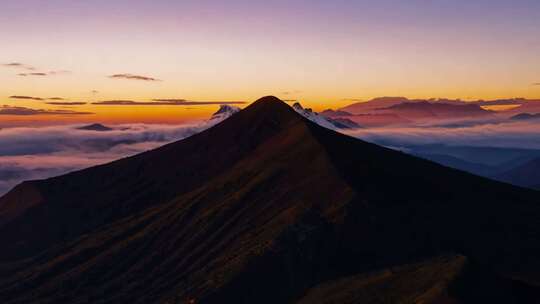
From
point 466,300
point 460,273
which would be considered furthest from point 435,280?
point 466,300

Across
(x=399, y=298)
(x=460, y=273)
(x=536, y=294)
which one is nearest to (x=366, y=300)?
(x=399, y=298)

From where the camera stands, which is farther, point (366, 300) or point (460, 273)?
point (366, 300)

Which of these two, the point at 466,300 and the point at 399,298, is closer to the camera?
the point at 466,300

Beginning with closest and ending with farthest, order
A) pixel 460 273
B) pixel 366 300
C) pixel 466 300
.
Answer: pixel 466 300, pixel 460 273, pixel 366 300

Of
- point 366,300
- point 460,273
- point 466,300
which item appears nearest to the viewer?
point 466,300

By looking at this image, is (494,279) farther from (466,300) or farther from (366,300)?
(366,300)

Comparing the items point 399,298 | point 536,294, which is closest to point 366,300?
point 399,298

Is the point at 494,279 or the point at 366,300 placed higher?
the point at 494,279

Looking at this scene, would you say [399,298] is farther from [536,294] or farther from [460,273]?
[536,294]
